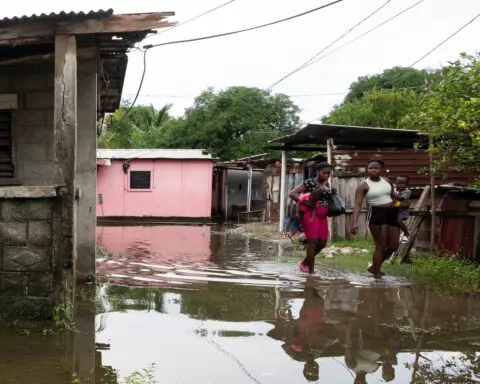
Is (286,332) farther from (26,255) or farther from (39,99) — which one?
(39,99)

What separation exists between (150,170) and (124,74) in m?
14.3

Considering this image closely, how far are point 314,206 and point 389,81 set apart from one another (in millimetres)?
29019

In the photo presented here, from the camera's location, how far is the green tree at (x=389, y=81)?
32.2 meters

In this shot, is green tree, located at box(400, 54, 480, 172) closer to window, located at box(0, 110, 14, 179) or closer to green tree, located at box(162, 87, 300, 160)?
window, located at box(0, 110, 14, 179)

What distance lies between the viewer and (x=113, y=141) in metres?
34.0

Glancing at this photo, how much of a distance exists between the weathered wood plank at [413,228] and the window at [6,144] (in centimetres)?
624

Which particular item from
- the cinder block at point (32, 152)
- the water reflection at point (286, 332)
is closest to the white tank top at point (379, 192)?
the water reflection at point (286, 332)

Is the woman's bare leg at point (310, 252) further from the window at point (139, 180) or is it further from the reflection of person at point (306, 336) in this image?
the window at point (139, 180)

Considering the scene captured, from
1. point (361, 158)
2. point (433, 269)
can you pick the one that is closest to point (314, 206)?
point (433, 269)

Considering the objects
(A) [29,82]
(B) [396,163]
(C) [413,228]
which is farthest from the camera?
(B) [396,163]

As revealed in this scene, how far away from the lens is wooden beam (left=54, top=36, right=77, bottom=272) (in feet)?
15.5

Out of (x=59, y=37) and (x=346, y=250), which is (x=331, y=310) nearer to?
(x=59, y=37)

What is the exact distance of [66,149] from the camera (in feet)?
15.9

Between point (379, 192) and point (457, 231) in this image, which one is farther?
point (457, 231)
